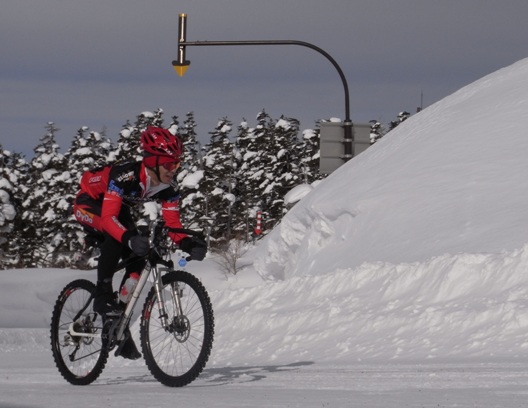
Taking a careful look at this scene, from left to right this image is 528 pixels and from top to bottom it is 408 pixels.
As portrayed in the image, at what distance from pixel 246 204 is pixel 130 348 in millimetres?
60604

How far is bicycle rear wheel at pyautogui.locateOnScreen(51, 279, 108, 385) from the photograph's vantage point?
25.7 feet

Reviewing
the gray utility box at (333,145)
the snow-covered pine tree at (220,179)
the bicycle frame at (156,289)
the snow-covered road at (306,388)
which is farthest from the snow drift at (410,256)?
the snow-covered pine tree at (220,179)

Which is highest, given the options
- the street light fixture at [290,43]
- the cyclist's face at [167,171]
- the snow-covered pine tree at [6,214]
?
the street light fixture at [290,43]

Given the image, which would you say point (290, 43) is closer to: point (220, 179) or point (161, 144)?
point (161, 144)

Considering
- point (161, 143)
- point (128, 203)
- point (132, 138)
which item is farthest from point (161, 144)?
point (132, 138)

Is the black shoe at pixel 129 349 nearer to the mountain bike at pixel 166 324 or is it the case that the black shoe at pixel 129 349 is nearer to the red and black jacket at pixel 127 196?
the mountain bike at pixel 166 324

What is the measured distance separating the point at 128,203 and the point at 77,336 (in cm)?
130

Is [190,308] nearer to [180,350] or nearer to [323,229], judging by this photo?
[180,350]

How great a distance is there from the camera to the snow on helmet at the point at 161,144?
703 cm

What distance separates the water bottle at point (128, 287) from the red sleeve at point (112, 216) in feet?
1.36

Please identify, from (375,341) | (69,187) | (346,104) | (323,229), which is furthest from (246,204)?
(375,341)

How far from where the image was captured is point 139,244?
6930mm

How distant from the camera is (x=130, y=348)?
289 inches

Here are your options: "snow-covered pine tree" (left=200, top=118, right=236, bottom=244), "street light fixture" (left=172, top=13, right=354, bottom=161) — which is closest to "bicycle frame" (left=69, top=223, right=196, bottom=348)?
"street light fixture" (left=172, top=13, right=354, bottom=161)
